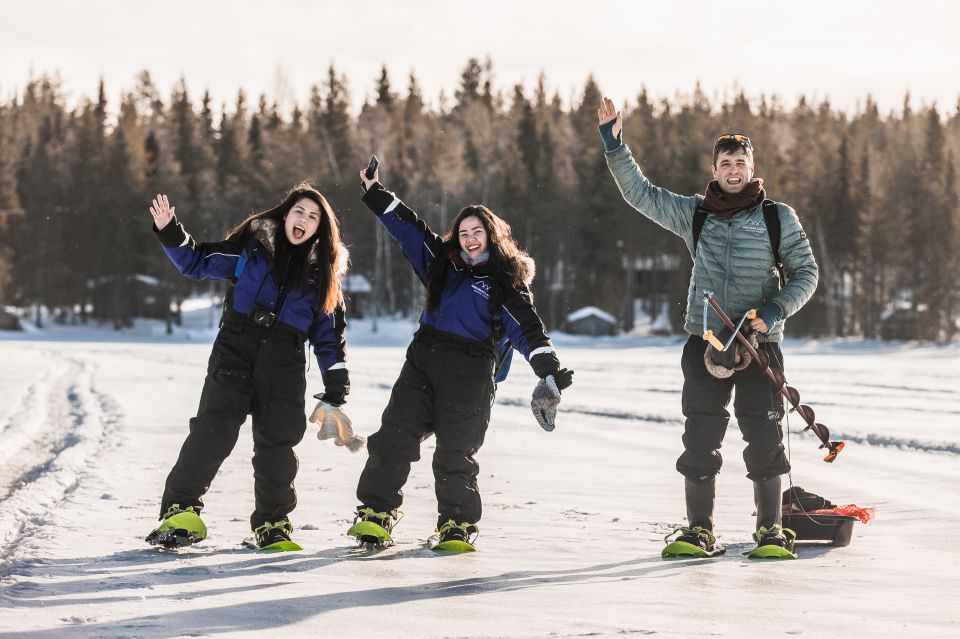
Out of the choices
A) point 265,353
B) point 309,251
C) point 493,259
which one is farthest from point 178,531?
point 493,259

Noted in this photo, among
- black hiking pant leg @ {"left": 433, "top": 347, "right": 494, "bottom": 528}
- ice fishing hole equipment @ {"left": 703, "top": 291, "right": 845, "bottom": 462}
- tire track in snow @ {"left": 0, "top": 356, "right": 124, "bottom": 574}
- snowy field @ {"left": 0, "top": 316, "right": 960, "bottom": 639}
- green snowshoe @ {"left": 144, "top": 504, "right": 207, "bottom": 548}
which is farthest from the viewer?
tire track in snow @ {"left": 0, "top": 356, "right": 124, "bottom": 574}

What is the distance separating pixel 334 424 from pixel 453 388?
60 centimetres

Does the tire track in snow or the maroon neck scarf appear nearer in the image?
the maroon neck scarf

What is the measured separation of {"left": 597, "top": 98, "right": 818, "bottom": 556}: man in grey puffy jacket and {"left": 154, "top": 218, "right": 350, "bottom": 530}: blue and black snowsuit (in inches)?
65.1

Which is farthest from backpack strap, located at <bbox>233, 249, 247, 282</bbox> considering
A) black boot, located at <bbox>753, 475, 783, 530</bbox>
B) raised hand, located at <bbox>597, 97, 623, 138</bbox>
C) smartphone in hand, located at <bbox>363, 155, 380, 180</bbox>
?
black boot, located at <bbox>753, 475, 783, 530</bbox>

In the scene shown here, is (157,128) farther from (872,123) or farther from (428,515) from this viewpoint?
(428,515)

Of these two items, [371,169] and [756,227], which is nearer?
[756,227]

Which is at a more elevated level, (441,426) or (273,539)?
(441,426)

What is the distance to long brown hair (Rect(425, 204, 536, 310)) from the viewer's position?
17.0 ft

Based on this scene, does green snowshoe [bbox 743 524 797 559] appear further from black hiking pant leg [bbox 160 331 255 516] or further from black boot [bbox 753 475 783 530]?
black hiking pant leg [bbox 160 331 255 516]

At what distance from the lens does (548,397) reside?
16.1ft

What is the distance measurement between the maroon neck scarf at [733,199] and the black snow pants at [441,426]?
1.24 m

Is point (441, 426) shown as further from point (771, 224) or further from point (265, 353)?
point (771, 224)

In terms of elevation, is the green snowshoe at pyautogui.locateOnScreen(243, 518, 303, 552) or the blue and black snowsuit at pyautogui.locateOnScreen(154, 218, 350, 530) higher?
the blue and black snowsuit at pyautogui.locateOnScreen(154, 218, 350, 530)
